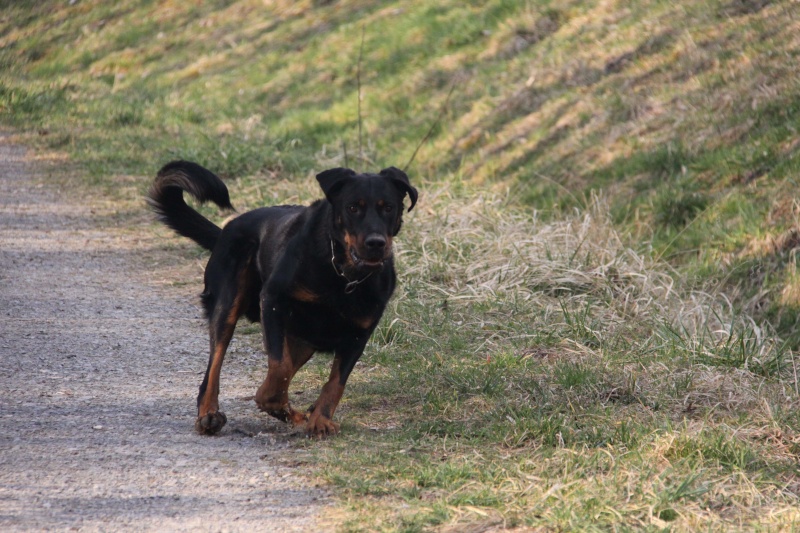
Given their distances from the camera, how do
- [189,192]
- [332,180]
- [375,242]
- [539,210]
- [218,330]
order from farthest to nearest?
[539,210] → [189,192] → [218,330] → [332,180] → [375,242]

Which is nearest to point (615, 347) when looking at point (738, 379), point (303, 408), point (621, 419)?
point (738, 379)

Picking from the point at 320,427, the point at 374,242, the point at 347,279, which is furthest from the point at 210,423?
the point at 374,242

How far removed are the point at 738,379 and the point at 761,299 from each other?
232 centimetres

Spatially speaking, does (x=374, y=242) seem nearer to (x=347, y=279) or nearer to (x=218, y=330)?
(x=347, y=279)

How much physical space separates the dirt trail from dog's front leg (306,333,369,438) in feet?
0.50

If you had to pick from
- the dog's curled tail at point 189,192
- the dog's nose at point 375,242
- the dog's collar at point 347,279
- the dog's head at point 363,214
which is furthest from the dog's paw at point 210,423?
the dog's curled tail at point 189,192

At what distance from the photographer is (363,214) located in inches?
183

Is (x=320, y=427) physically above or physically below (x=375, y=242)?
below

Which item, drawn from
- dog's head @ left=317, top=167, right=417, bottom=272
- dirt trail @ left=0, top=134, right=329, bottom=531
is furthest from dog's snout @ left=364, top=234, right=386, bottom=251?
dirt trail @ left=0, top=134, right=329, bottom=531

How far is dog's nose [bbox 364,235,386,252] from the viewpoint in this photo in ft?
14.7

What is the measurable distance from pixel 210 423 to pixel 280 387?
35cm

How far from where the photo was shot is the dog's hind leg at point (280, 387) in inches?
179

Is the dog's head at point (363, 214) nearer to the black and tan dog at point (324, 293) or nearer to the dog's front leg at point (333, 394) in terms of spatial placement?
the black and tan dog at point (324, 293)

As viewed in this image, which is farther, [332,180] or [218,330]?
[218,330]
